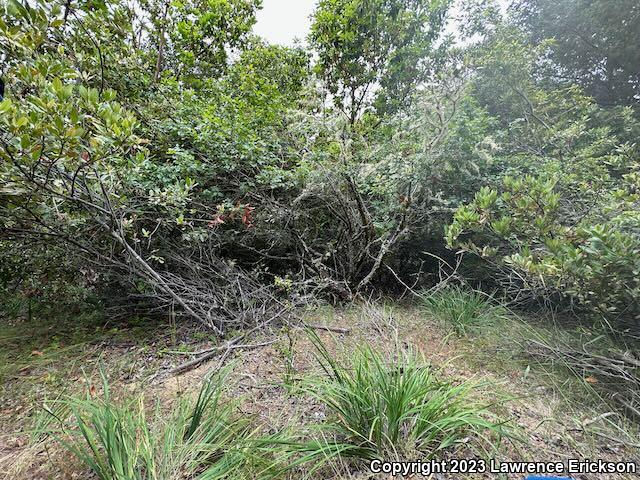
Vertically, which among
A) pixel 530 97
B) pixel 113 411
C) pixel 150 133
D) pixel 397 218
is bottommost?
pixel 113 411

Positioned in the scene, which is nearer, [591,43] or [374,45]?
[591,43]

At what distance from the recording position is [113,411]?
4.01 feet

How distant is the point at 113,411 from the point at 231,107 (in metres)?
3.55

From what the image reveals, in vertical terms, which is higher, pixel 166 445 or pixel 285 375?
pixel 166 445

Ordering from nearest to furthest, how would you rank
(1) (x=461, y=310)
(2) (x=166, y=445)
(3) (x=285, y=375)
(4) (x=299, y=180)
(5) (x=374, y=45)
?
(2) (x=166, y=445)
(3) (x=285, y=375)
(1) (x=461, y=310)
(4) (x=299, y=180)
(5) (x=374, y=45)

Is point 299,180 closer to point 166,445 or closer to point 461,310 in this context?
point 461,310

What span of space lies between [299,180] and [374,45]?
15.2 feet

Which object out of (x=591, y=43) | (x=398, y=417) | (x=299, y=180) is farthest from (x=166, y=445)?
(x=591, y=43)

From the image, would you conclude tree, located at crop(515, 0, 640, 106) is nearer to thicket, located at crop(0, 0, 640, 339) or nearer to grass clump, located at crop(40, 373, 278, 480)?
thicket, located at crop(0, 0, 640, 339)

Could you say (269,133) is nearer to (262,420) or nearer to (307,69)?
(262,420)

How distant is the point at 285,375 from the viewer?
1729 millimetres

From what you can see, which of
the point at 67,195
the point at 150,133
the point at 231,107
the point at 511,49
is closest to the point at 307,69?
the point at 231,107

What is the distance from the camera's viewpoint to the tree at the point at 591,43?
4.64 meters

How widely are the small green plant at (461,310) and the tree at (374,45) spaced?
391 cm
